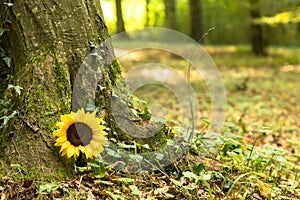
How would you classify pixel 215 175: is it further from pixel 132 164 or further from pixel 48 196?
pixel 48 196

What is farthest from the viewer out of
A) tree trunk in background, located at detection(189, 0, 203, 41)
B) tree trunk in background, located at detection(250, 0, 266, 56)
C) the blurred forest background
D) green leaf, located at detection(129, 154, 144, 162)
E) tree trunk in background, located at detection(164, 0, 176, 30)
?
tree trunk in background, located at detection(164, 0, 176, 30)

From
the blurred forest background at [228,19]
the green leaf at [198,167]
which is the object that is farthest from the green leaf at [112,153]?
the blurred forest background at [228,19]

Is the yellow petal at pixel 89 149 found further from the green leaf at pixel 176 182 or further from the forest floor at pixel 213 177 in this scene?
the green leaf at pixel 176 182

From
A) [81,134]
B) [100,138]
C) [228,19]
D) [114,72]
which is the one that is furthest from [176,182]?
[228,19]

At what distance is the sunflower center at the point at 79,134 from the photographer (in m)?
2.30

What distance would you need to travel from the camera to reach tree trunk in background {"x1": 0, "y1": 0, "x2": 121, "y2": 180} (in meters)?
2.34

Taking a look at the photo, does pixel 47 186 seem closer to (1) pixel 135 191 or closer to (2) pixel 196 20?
(1) pixel 135 191

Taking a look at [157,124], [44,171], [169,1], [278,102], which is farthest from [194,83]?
[169,1]

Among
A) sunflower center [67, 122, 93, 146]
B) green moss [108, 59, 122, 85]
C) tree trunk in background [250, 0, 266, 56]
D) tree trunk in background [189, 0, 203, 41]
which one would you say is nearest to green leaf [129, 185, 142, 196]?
sunflower center [67, 122, 93, 146]

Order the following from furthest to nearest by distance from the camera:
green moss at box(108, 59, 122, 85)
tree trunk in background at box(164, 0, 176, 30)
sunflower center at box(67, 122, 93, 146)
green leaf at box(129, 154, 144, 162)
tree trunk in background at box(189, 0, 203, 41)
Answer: tree trunk in background at box(164, 0, 176, 30) < tree trunk in background at box(189, 0, 203, 41) < green moss at box(108, 59, 122, 85) < green leaf at box(129, 154, 144, 162) < sunflower center at box(67, 122, 93, 146)

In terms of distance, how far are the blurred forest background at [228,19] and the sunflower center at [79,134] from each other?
245 inches

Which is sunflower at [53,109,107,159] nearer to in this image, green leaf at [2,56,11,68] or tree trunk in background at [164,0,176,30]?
green leaf at [2,56,11,68]

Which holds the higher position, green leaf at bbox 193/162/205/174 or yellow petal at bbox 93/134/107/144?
yellow petal at bbox 93/134/107/144

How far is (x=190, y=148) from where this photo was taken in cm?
277
